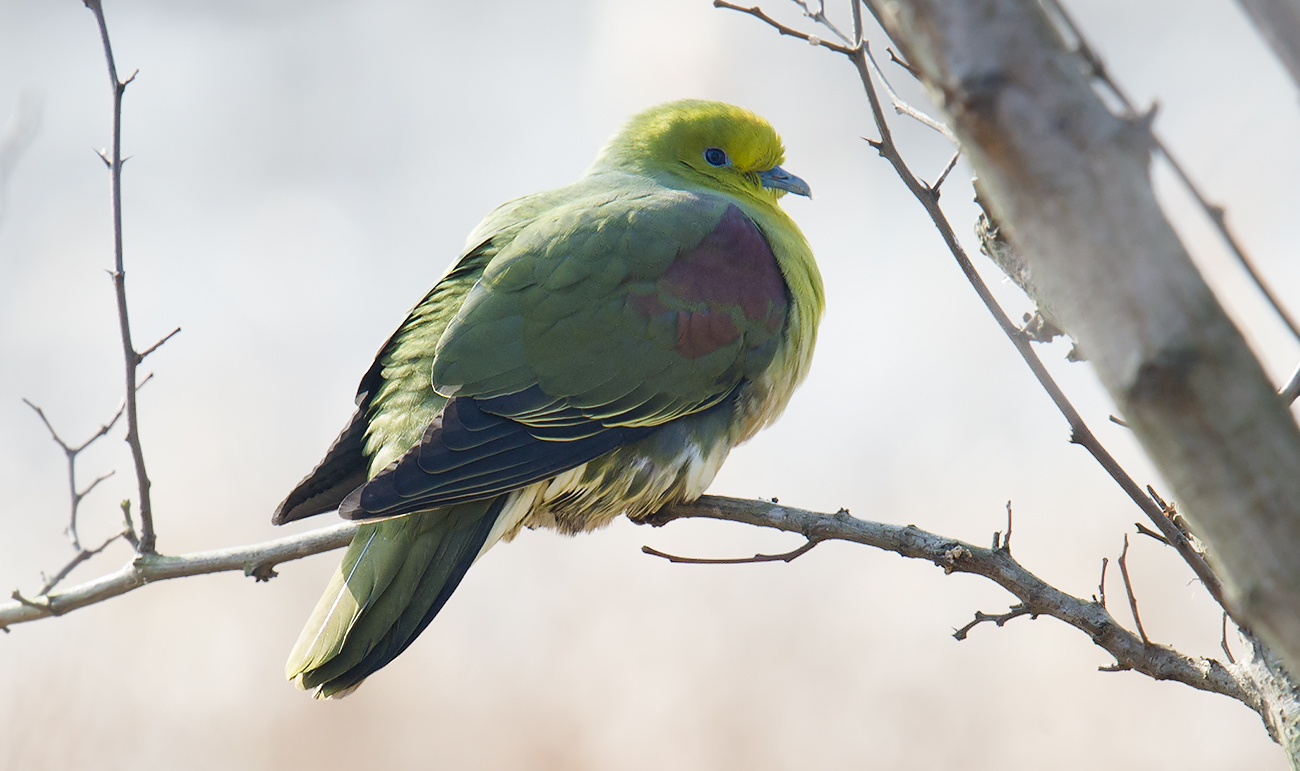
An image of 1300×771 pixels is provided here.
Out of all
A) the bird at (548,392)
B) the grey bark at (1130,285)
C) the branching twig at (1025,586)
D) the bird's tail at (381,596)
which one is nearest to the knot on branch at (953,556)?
the branching twig at (1025,586)

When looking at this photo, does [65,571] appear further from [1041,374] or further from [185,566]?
[1041,374]

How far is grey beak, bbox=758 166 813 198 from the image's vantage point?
9.46 feet

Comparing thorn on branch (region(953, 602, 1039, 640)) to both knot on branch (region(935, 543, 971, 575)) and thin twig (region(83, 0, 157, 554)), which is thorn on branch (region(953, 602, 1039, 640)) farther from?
thin twig (region(83, 0, 157, 554))

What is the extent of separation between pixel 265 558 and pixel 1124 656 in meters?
1.65

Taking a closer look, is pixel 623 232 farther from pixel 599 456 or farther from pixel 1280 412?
pixel 1280 412

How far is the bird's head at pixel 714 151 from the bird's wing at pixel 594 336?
452mm

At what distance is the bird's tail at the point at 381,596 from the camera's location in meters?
1.97

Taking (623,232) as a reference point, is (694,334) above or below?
below

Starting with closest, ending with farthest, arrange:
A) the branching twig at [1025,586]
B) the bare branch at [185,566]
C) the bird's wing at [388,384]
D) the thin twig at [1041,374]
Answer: the thin twig at [1041,374], the branching twig at [1025,586], the bare branch at [185,566], the bird's wing at [388,384]

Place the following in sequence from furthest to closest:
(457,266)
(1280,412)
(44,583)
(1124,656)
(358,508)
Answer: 1. (457,266)
2. (44,583)
3. (358,508)
4. (1124,656)
5. (1280,412)

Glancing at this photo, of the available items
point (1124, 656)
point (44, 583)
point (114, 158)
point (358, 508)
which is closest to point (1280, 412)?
point (1124, 656)

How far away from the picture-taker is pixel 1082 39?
0.66 meters

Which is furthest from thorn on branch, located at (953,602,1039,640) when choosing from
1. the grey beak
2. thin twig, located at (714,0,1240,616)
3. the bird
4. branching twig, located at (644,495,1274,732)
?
the grey beak

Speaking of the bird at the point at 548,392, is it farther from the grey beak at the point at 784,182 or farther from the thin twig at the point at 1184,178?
the thin twig at the point at 1184,178
